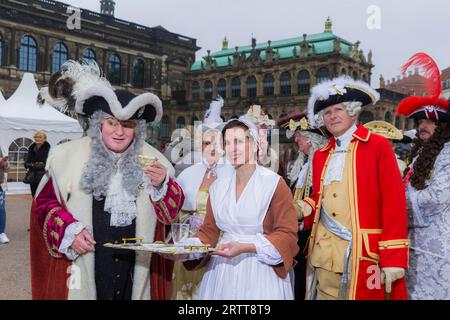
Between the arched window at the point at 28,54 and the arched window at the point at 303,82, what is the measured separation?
78.6ft

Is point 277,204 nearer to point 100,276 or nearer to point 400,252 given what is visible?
point 400,252

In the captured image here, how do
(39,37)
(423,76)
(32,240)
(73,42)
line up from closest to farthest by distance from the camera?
1. (32,240)
2. (423,76)
3. (39,37)
4. (73,42)

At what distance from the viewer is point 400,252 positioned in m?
2.88

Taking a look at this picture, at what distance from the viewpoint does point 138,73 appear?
44688 millimetres

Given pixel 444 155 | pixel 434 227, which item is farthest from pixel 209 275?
pixel 444 155

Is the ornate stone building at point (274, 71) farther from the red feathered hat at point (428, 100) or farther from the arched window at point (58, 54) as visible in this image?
the red feathered hat at point (428, 100)

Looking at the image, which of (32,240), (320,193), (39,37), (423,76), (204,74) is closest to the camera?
(32,240)

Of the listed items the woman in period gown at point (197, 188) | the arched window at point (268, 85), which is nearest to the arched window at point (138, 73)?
the arched window at point (268, 85)

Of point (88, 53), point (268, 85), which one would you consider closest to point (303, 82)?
point (268, 85)

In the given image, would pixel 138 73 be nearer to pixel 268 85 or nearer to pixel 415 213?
pixel 268 85

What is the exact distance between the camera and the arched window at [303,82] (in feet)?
140

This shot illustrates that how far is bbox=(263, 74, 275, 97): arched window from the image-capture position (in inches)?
1780

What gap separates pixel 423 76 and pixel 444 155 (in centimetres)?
80
